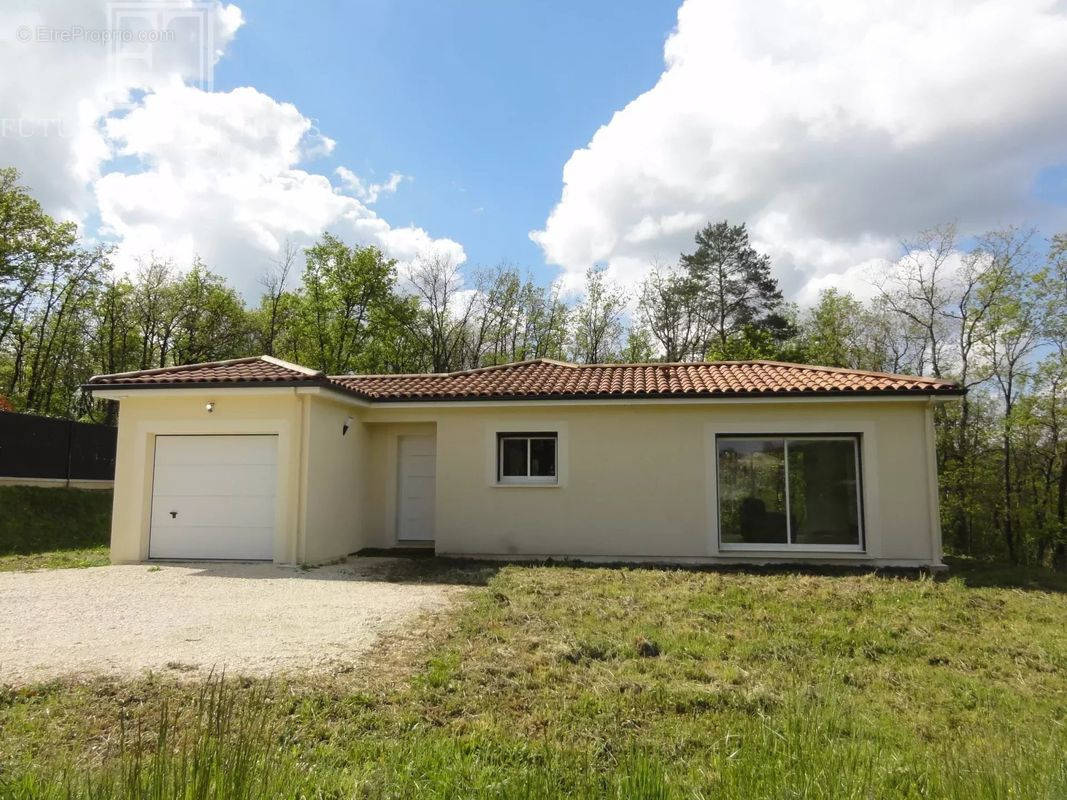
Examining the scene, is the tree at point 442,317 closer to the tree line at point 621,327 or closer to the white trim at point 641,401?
the tree line at point 621,327

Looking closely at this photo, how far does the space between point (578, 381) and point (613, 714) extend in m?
8.79

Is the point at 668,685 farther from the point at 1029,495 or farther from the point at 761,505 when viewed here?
the point at 1029,495

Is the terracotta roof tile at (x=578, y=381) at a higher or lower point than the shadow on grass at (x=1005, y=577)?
higher

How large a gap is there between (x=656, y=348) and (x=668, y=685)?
27829 mm

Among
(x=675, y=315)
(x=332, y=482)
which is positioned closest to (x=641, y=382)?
(x=332, y=482)

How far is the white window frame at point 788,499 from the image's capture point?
1112 centimetres

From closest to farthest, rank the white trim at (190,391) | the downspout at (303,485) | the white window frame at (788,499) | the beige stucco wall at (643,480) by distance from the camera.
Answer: the downspout at (303,485) < the white trim at (190,391) < the beige stucco wall at (643,480) < the white window frame at (788,499)

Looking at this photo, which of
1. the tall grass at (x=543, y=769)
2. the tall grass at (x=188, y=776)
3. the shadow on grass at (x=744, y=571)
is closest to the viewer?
the tall grass at (x=188, y=776)

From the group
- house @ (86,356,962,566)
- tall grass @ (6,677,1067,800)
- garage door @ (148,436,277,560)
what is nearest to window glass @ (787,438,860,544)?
house @ (86,356,962,566)

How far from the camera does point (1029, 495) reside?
20781mm

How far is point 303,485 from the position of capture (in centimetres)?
1050

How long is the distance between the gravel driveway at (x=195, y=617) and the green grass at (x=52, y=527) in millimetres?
2587

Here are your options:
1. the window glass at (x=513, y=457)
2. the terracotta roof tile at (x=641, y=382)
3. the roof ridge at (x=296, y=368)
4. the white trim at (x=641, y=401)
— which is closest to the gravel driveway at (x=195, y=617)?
the window glass at (x=513, y=457)

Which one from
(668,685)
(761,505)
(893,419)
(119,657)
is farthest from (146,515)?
(893,419)
